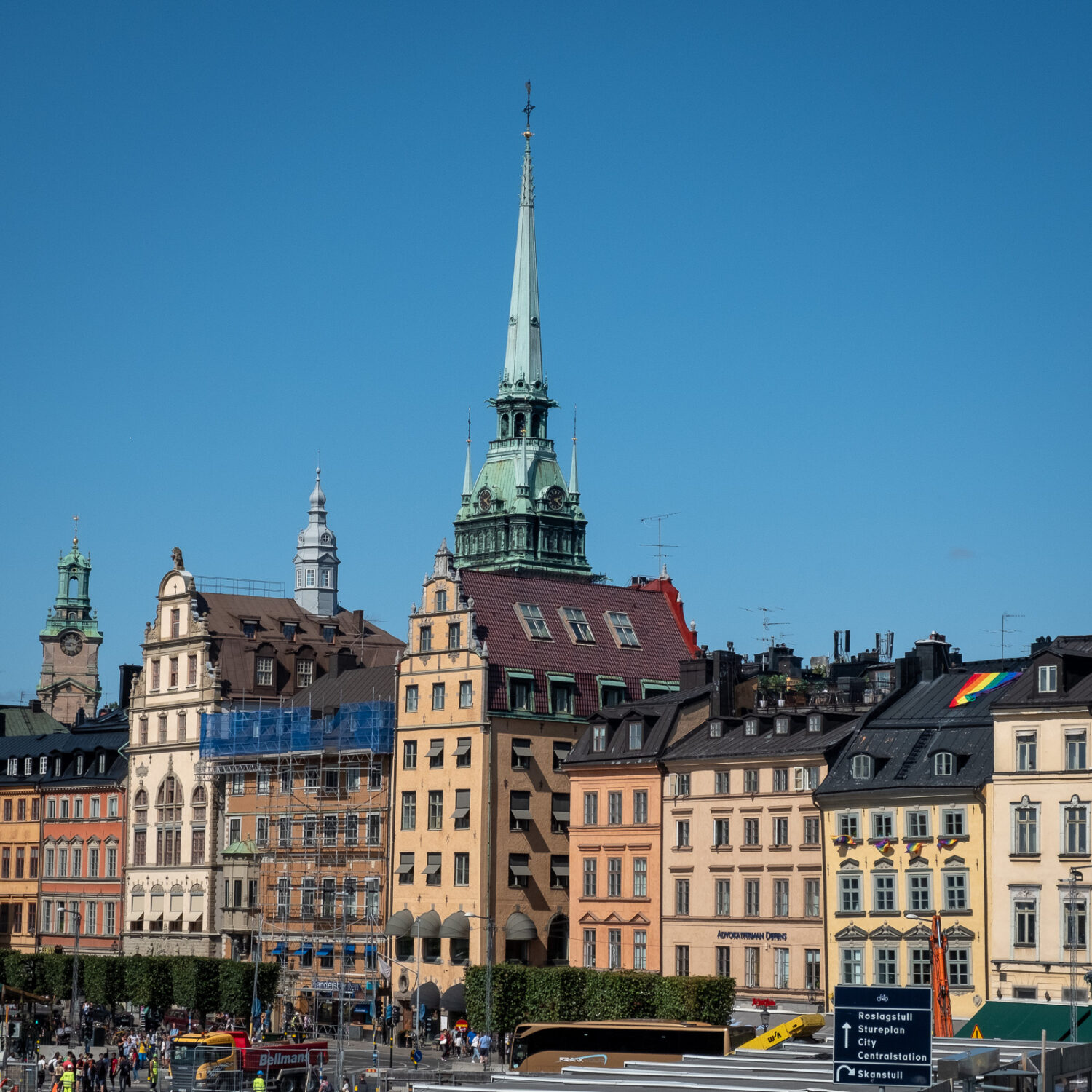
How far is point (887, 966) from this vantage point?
327 feet

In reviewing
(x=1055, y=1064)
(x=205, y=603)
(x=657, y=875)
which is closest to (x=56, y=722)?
(x=205, y=603)

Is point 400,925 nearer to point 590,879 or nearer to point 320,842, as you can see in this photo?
point 320,842

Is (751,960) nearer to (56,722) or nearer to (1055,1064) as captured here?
(1055,1064)

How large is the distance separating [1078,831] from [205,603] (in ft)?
217

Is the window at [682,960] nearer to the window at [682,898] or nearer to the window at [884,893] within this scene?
the window at [682,898]

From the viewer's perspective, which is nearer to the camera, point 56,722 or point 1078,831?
point 1078,831

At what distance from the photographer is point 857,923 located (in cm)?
10144

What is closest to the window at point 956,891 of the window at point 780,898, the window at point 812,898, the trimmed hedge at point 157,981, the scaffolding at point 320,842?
the window at point 812,898

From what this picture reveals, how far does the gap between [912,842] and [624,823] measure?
18.6m

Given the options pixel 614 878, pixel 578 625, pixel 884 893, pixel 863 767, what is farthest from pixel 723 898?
pixel 578 625

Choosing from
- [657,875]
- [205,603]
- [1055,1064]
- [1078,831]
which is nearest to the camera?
[1055,1064]

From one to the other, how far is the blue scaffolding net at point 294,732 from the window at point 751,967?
85.5ft

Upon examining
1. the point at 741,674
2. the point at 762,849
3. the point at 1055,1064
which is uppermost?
the point at 741,674

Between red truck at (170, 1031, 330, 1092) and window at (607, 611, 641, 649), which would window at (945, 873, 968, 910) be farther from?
window at (607, 611, 641, 649)
